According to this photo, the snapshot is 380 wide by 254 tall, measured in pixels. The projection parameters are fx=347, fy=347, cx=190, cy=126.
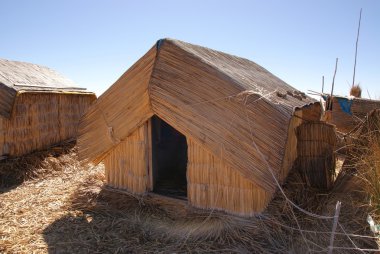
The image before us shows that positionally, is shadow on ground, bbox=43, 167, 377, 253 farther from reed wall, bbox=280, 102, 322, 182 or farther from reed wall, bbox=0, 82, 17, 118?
reed wall, bbox=0, 82, 17, 118

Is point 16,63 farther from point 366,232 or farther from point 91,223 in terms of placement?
point 366,232

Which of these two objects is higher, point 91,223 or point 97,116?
point 97,116

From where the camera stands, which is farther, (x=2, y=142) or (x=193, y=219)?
(x=2, y=142)

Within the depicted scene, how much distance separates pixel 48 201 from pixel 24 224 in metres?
0.86

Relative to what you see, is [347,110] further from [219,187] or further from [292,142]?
[219,187]

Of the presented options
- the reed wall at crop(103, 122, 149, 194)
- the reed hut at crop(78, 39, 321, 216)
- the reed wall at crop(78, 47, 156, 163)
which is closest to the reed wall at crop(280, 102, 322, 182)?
the reed hut at crop(78, 39, 321, 216)

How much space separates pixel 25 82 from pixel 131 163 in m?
4.40

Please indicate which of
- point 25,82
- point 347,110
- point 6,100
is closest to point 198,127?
point 6,100

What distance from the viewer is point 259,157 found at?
410cm

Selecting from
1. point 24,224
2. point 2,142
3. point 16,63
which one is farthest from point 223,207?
point 16,63

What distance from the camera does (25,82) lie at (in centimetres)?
790

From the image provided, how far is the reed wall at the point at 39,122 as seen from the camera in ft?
23.3

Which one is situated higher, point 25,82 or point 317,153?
point 25,82

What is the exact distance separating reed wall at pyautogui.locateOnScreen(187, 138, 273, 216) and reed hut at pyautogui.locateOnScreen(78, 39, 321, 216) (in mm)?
12
